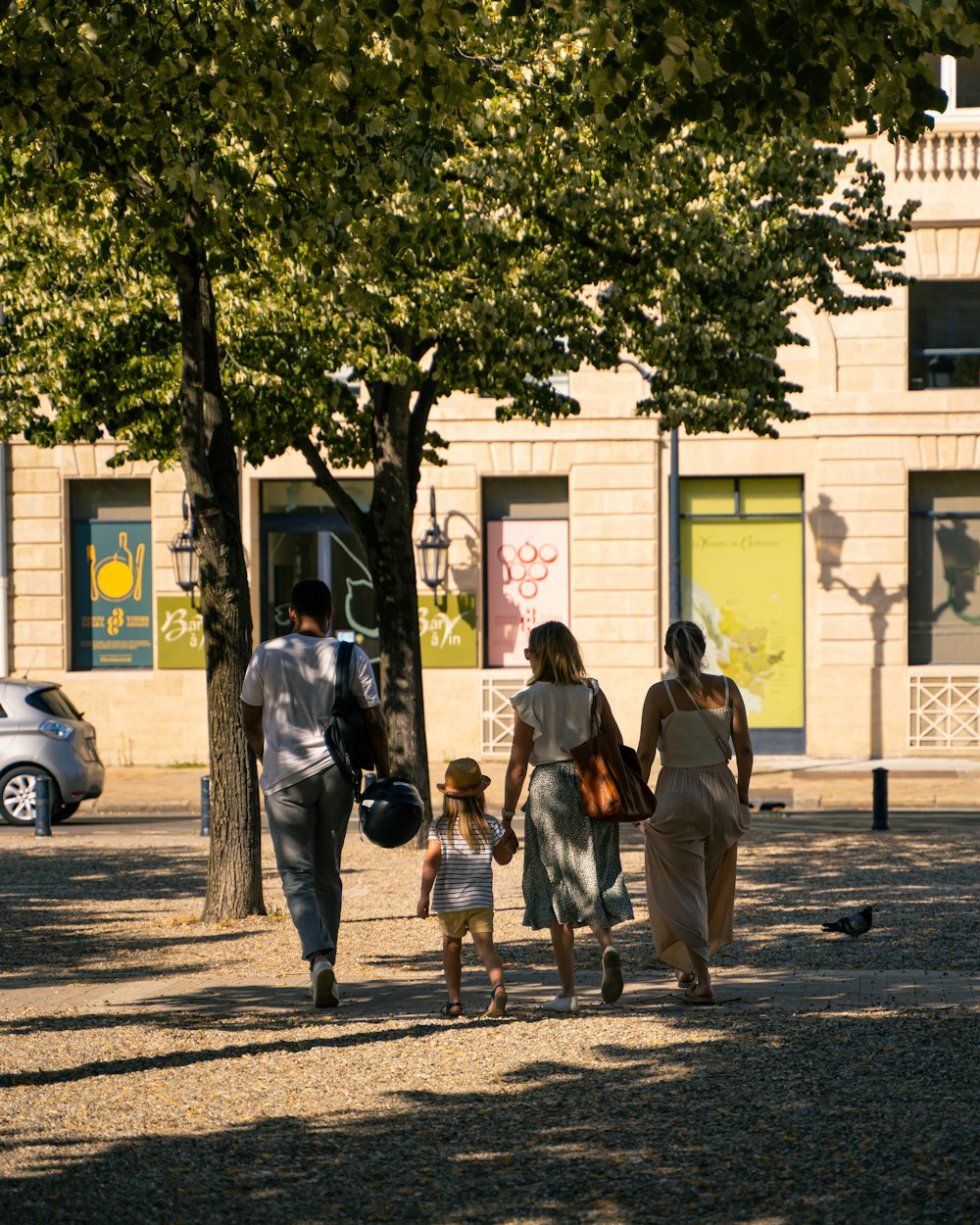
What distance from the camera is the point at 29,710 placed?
18.1m

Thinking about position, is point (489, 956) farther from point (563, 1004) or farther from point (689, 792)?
point (689, 792)

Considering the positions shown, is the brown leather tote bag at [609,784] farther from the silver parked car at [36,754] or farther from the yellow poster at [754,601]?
the yellow poster at [754,601]

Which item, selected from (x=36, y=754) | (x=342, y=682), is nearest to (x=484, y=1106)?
(x=342, y=682)

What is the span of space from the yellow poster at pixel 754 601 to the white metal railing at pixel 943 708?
155cm

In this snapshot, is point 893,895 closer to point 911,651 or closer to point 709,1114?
point 709,1114

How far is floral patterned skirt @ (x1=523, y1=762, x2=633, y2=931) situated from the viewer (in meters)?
7.59

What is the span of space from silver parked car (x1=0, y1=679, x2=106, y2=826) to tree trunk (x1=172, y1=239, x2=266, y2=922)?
781cm

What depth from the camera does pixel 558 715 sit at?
7605mm

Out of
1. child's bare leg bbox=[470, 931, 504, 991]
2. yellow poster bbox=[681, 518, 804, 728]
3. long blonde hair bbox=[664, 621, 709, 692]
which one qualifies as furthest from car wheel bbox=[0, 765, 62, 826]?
long blonde hair bbox=[664, 621, 709, 692]

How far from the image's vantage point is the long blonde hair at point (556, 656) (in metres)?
7.60

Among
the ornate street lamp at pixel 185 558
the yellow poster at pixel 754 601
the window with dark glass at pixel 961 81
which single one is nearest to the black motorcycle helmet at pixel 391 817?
the ornate street lamp at pixel 185 558

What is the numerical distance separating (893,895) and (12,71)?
7.44m

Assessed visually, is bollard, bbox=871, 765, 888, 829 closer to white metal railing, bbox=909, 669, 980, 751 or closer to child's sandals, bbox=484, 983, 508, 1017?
white metal railing, bbox=909, 669, 980, 751

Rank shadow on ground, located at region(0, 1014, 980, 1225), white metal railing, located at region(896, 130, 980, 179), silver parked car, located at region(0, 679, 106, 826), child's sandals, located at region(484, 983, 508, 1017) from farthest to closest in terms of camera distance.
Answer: white metal railing, located at region(896, 130, 980, 179) → silver parked car, located at region(0, 679, 106, 826) → child's sandals, located at region(484, 983, 508, 1017) → shadow on ground, located at region(0, 1014, 980, 1225)
